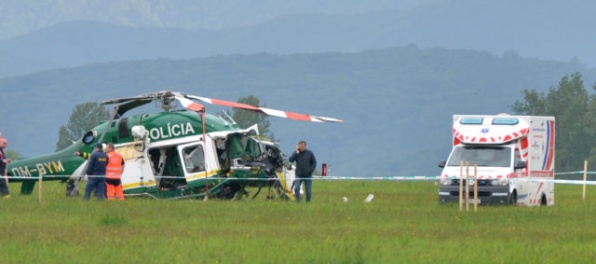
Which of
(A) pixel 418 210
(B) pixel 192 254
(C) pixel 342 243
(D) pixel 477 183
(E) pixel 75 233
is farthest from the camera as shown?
(D) pixel 477 183

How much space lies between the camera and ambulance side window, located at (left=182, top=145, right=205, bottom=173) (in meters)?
34.3

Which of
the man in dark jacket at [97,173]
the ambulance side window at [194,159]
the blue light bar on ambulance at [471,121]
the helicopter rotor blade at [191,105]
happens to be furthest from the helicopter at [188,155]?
the blue light bar on ambulance at [471,121]

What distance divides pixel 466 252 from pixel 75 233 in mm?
6075

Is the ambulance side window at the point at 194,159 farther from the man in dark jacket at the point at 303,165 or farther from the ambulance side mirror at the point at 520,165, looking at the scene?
the ambulance side mirror at the point at 520,165

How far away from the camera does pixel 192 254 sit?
20047 millimetres

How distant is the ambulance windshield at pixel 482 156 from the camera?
34.8 metres

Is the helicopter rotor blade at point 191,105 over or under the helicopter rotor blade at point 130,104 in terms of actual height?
under

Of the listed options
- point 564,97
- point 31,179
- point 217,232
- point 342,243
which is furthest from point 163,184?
point 564,97

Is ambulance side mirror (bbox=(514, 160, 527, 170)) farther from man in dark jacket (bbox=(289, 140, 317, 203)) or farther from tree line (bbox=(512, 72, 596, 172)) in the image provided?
tree line (bbox=(512, 72, 596, 172))

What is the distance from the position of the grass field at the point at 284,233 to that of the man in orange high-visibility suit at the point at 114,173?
3.13 ft

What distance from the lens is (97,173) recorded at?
33.1 meters

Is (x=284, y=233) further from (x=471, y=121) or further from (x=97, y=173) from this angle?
(x=471, y=121)

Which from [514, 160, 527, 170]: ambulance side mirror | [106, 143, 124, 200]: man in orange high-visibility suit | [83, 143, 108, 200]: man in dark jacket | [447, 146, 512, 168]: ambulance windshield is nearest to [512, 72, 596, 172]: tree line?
[447, 146, 512, 168]: ambulance windshield

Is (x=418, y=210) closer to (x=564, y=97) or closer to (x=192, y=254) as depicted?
(x=192, y=254)
